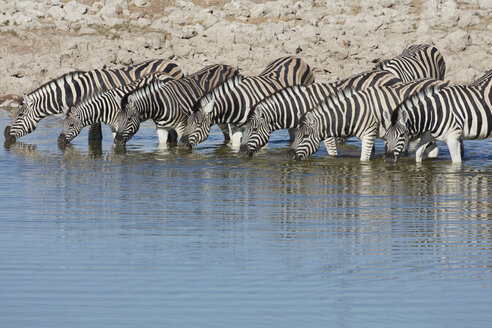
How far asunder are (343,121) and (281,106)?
47.9 inches

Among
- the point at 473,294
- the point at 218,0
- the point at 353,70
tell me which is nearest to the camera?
the point at 473,294

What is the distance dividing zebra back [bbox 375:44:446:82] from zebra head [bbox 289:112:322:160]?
4.09 metres

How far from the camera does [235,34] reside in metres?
25.7

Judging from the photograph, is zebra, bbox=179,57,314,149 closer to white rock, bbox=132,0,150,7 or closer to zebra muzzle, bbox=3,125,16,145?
zebra muzzle, bbox=3,125,16,145

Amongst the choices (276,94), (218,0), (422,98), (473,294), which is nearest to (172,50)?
(218,0)

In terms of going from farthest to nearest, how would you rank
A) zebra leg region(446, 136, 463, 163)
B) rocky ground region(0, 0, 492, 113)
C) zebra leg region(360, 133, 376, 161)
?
1. rocky ground region(0, 0, 492, 113)
2. zebra leg region(360, 133, 376, 161)
3. zebra leg region(446, 136, 463, 163)

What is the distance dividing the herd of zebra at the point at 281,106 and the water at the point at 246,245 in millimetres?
526

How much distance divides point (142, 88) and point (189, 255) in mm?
8608

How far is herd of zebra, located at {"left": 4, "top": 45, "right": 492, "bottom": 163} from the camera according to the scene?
13.7m

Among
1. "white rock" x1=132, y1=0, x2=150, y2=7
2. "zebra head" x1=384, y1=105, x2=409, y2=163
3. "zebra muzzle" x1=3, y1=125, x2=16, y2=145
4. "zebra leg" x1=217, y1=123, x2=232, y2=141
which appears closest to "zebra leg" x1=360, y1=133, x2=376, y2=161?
"zebra head" x1=384, y1=105, x2=409, y2=163

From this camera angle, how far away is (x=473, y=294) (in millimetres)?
6699

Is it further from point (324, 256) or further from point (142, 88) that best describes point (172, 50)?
point (324, 256)

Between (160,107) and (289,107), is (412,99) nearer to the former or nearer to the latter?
(289,107)

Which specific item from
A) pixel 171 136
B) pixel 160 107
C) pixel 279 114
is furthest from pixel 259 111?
pixel 171 136
